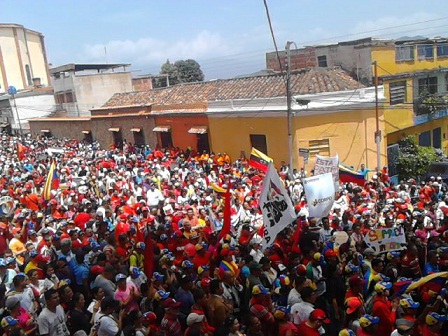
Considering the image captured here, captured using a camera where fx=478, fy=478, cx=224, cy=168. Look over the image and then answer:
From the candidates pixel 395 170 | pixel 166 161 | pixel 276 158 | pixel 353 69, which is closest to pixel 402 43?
pixel 353 69

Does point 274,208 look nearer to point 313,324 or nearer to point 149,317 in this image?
point 313,324

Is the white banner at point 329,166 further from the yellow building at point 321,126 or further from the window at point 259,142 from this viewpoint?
the window at point 259,142

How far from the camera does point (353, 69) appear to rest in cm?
2038

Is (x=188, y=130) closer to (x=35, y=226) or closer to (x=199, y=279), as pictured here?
(x=35, y=226)

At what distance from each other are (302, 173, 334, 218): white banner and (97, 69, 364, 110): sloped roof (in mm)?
9699

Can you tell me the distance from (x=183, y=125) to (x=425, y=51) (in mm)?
11863

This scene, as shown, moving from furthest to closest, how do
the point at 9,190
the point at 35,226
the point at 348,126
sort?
the point at 348,126 → the point at 9,190 → the point at 35,226

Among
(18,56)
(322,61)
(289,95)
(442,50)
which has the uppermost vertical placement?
(18,56)

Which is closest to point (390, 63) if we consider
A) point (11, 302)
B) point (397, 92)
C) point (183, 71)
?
point (397, 92)

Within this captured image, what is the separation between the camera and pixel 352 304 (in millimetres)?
5297

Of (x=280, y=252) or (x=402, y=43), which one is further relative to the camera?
(x=402, y=43)

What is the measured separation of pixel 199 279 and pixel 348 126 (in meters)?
13.1

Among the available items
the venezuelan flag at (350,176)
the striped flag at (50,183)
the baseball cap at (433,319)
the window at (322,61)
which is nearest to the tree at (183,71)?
the window at (322,61)

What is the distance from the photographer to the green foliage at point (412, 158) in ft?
66.1
